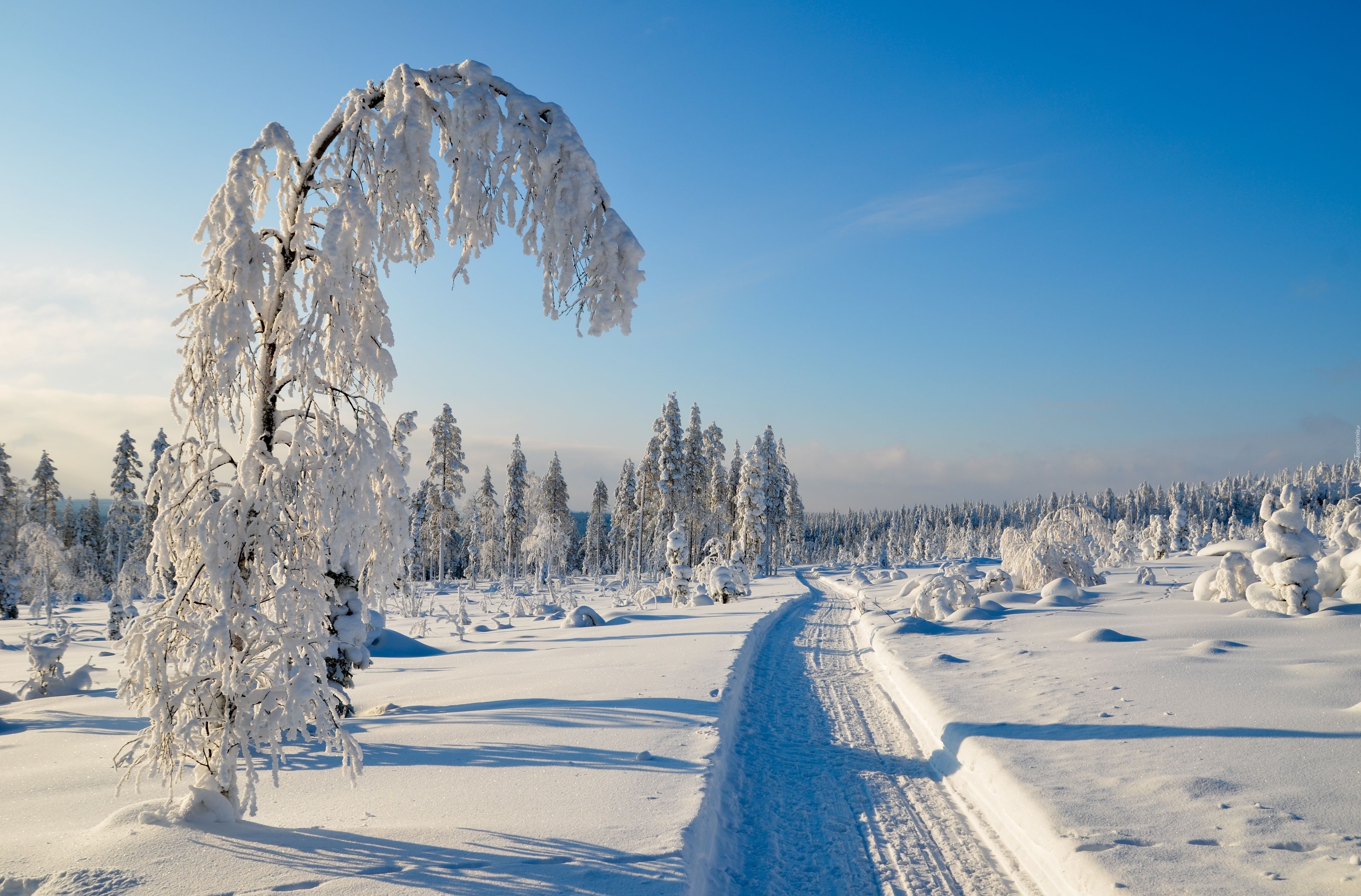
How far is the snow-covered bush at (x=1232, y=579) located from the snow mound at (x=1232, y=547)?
0.49 meters

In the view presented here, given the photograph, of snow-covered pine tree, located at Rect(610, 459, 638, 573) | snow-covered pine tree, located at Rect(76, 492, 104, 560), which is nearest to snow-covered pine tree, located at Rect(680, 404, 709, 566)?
snow-covered pine tree, located at Rect(610, 459, 638, 573)

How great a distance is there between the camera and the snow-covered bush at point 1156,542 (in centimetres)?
4416

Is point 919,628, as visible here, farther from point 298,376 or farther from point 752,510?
point 752,510

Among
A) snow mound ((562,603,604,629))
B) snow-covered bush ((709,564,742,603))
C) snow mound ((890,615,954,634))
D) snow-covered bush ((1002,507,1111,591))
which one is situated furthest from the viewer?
Result: snow-covered bush ((709,564,742,603))

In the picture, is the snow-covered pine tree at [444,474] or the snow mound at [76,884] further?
the snow-covered pine tree at [444,474]

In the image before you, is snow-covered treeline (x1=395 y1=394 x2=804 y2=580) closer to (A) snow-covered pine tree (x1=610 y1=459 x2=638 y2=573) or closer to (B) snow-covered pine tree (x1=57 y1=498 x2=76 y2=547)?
(A) snow-covered pine tree (x1=610 y1=459 x2=638 y2=573)

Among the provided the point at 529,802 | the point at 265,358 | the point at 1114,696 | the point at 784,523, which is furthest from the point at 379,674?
the point at 784,523

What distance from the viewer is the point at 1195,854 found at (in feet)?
13.5

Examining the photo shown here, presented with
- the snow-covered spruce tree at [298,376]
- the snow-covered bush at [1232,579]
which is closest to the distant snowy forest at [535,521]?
the snow-covered bush at [1232,579]

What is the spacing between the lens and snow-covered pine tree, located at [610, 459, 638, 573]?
5828 centimetres

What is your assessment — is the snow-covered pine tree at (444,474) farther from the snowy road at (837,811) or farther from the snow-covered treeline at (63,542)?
the snowy road at (837,811)

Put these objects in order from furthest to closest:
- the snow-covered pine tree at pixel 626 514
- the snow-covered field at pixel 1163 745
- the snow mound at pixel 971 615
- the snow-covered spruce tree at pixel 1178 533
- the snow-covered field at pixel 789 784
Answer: the snow-covered pine tree at pixel 626 514
the snow-covered spruce tree at pixel 1178 533
the snow mound at pixel 971 615
the snow-covered field at pixel 1163 745
the snow-covered field at pixel 789 784

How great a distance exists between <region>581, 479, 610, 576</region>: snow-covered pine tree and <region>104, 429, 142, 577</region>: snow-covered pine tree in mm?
38701

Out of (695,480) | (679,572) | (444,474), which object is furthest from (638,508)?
(679,572)
